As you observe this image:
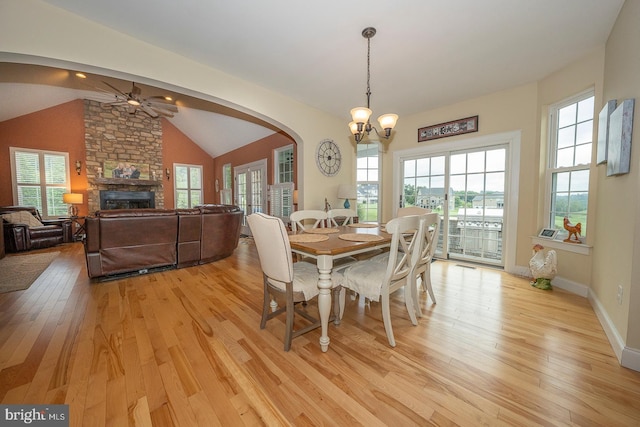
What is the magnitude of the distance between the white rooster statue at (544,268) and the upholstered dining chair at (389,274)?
6.27 ft

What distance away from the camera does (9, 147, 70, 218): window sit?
531 centimetres

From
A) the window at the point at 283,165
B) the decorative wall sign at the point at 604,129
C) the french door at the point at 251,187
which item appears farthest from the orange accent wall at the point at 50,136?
the decorative wall sign at the point at 604,129

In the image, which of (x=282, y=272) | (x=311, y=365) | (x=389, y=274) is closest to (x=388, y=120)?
(x=389, y=274)

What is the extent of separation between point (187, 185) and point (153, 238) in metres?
5.21

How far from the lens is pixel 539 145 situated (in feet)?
10.1

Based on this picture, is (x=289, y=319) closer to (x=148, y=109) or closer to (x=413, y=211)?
(x=413, y=211)

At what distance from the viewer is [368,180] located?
16.1ft

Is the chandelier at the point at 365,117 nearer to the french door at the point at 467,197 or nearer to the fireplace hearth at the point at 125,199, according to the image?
the french door at the point at 467,197

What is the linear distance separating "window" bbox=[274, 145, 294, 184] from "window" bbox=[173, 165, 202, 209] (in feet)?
12.7

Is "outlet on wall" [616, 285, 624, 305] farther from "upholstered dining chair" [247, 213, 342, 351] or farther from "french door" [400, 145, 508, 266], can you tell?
"upholstered dining chair" [247, 213, 342, 351]

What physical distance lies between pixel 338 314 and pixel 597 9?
3310 mm

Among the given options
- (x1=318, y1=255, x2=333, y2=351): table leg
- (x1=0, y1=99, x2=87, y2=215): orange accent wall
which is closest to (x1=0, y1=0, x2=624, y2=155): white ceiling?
(x1=318, y1=255, x2=333, y2=351): table leg

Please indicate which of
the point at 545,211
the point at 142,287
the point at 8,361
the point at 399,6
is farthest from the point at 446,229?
the point at 8,361

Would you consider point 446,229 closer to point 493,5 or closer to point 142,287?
point 493,5
